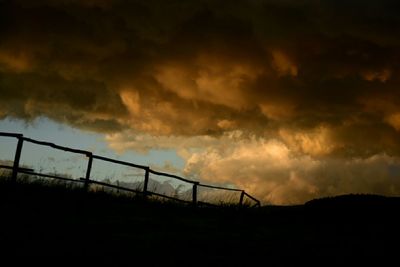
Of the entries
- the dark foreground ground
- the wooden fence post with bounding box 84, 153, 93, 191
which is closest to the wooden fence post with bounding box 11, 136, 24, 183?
the dark foreground ground

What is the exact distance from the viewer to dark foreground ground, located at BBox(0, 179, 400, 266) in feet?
19.3

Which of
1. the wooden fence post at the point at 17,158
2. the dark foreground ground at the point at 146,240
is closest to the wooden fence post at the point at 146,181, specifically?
the dark foreground ground at the point at 146,240

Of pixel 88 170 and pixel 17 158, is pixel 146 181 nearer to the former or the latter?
pixel 88 170

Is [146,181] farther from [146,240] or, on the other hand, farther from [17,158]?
[146,240]

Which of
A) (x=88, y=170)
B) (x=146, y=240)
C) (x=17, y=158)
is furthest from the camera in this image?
(x=88, y=170)

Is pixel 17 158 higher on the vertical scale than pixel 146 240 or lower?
higher

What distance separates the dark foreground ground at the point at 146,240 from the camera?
5876 millimetres

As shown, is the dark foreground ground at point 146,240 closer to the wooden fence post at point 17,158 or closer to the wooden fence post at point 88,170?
the wooden fence post at point 17,158

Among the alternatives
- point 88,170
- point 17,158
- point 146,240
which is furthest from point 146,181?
point 146,240

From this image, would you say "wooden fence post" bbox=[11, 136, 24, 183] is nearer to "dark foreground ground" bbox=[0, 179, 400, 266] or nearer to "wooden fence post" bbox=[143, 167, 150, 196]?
"dark foreground ground" bbox=[0, 179, 400, 266]

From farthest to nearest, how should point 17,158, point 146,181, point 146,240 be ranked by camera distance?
point 146,181 → point 17,158 → point 146,240

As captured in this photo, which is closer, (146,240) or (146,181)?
(146,240)

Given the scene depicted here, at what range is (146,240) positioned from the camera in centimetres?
728

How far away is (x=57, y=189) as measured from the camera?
1380 cm
